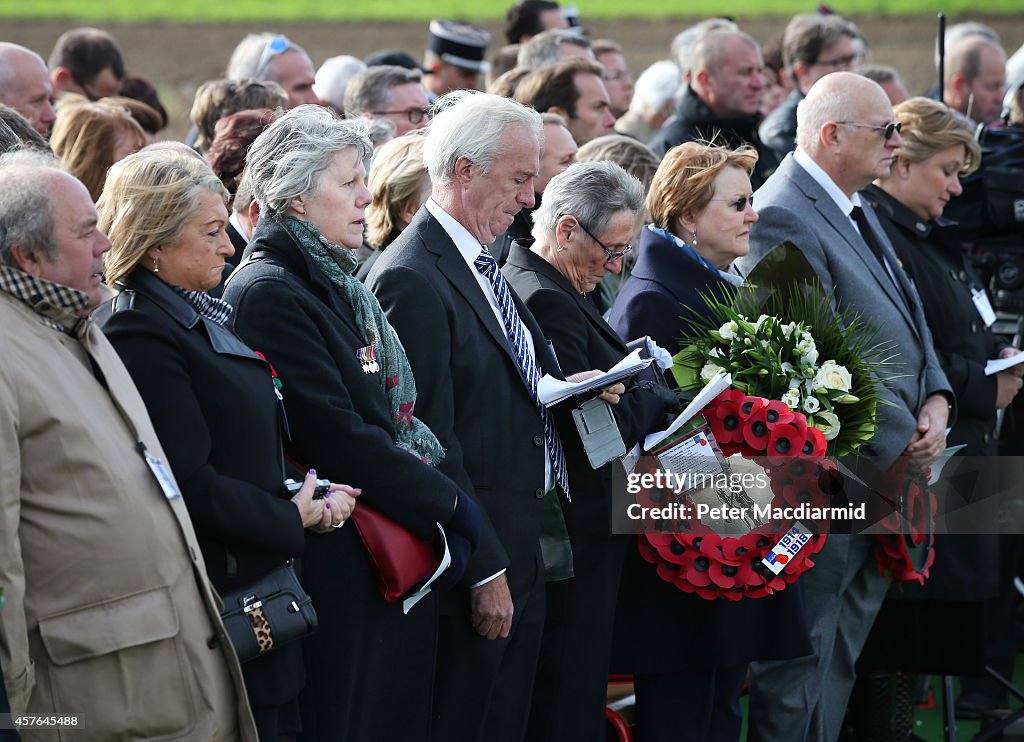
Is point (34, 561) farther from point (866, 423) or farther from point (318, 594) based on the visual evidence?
point (866, 423)

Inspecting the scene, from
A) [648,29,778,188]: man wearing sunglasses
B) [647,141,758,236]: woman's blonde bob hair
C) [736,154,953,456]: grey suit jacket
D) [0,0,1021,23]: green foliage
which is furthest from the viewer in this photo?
[0,0,1021,23]: green foliage

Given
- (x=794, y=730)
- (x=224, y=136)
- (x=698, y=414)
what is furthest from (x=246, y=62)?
(x=794, y=730)

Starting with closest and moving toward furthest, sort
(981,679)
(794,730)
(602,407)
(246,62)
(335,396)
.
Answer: (335,396) → (602,407) → (794,730) → (981,679) → (246,62)

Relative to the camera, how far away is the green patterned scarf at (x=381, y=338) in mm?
3631

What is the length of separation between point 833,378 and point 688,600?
0.87m

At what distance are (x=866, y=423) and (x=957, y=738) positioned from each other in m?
1.97

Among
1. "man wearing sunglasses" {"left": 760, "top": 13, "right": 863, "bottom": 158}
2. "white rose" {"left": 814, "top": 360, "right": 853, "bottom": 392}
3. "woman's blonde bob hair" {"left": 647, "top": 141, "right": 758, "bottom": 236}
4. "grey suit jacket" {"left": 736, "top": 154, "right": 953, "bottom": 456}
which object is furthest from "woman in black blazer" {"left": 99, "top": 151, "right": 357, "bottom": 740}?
"man wearing sunglasses" {"left": 760, "top": 13, "right": 863, "bottom": 158}

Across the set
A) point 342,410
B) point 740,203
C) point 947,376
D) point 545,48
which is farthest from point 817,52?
point 342,410

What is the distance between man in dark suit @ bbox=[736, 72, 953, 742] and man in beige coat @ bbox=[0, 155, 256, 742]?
8.28 ft

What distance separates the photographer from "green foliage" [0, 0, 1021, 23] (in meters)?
27.4

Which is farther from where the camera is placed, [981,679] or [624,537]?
[981,679]

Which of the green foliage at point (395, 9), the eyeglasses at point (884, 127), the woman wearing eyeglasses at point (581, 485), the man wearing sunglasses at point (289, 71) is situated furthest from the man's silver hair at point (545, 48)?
the green foliage at point (395, 9)

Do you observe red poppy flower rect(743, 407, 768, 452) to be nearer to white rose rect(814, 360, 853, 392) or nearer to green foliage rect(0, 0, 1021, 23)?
white rose rect(814, 360, 853, 392)

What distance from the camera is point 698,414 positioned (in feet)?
14.7
